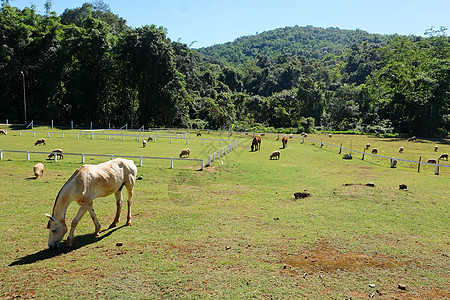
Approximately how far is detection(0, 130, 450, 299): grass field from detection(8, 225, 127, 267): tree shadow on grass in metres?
0.04

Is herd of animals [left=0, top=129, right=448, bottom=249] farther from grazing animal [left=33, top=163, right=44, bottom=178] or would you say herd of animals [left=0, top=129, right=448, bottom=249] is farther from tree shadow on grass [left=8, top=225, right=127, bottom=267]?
grazing animal [left=33, top=163, right=44, bottom=178]

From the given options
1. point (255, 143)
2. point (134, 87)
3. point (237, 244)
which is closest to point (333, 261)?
point (237, 244)

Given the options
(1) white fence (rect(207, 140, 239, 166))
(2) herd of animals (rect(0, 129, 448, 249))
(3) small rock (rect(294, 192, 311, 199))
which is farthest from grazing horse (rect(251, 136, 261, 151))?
(2) herd of animals (rect(0, 129, 448, 249))

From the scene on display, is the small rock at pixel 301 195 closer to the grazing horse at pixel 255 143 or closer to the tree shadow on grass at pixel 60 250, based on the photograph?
the tree shadow on grass at pixel 60 250

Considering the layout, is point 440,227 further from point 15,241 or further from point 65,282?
point 15,241

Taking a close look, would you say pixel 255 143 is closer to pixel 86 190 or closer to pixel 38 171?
pixel 38 171

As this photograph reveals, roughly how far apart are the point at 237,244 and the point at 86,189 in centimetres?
427

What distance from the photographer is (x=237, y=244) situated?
29.1 ft

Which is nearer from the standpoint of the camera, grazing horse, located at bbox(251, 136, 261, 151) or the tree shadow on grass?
the tree shadow on grass

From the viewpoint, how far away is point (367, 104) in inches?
2965

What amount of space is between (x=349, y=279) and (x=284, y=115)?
220ft

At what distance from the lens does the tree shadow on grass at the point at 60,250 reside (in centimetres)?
752

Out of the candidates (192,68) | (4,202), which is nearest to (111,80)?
(192,68)

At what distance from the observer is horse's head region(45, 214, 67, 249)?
7.90 meters
